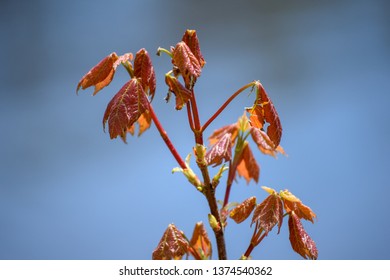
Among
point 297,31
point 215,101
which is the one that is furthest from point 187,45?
point 297,31

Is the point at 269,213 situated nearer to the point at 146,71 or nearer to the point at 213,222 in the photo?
the point at 213,222

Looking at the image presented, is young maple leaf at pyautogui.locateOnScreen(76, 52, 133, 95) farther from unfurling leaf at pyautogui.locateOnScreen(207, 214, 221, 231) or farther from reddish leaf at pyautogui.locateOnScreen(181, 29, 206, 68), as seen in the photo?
unfurling leaf at pyautogui.locateOnScreen(207, 214, 221, 231)

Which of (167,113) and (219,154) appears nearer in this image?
(219,154)

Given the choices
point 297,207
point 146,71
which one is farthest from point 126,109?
point 297,207

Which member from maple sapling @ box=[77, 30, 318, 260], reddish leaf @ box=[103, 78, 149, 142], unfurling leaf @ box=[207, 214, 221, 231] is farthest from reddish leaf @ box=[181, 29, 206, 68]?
unfurling leaf @ box=[207, 214, 221, 231]

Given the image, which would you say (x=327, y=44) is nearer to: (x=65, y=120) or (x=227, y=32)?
(x=227, y=32)

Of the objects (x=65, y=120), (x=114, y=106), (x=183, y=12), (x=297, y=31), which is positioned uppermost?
(x=183, y=12)
